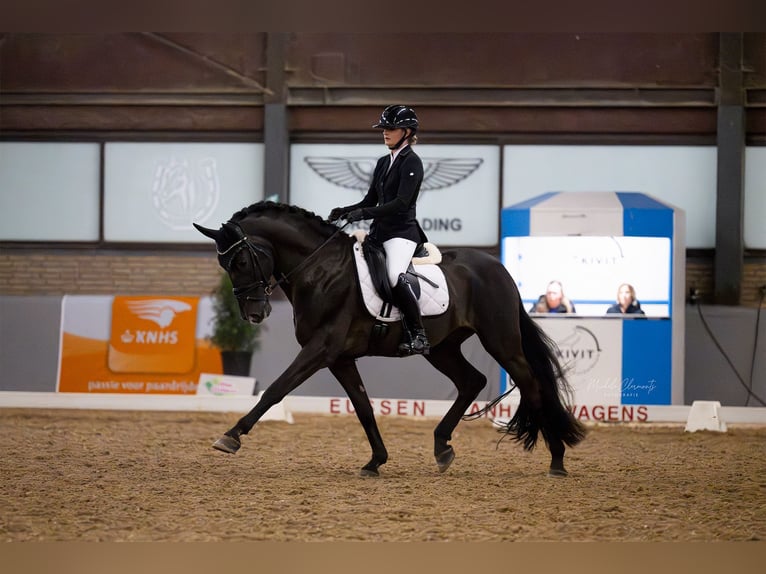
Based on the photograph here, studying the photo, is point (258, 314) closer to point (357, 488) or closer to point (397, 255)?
point (397, 255)

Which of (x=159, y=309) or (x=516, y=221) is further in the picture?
(x=159, y=309)

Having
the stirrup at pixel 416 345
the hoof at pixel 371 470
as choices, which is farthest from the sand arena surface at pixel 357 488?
the stirrup at pixel 416 345

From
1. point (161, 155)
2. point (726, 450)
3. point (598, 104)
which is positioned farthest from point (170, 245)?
point (726, 450)

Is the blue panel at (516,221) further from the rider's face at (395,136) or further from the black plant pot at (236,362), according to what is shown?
the rider's face at (395,136)

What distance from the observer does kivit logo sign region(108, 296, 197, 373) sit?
39.1 ft

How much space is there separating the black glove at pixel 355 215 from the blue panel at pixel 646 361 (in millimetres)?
5051

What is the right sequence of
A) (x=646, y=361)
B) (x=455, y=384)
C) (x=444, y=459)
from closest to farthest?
(x=444, y=459) < (x=455, y=384) < (x=646, y=361)

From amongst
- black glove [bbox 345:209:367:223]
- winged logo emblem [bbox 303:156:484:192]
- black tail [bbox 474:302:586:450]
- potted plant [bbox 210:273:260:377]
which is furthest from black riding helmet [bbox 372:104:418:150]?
winged logo emblem [bbox 303:156:484:192]

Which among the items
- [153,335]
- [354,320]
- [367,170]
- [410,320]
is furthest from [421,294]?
[367,170]

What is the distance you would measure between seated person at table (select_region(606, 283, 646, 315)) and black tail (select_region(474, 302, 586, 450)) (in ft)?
12.2

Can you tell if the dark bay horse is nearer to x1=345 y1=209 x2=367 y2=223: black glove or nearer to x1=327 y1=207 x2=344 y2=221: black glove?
x1=327 y1=207 x2=344 y2=221: black glove

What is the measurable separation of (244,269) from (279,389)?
0.80m

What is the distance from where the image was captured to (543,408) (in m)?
7.33

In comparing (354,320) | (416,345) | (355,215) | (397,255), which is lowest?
(416,345)
